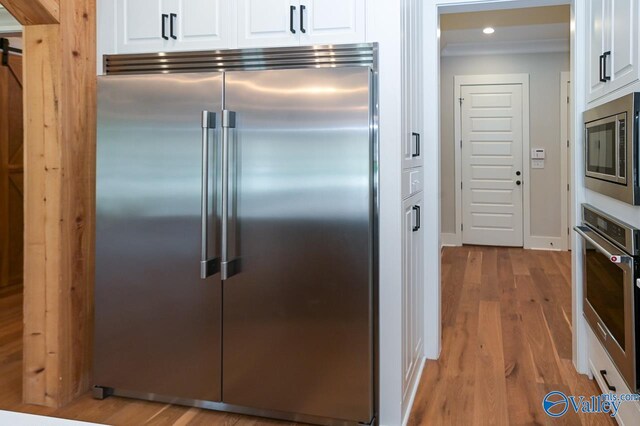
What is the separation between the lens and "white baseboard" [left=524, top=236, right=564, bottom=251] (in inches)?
268

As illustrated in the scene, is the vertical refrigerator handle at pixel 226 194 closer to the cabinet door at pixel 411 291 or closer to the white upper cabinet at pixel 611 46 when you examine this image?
the cabinet door at pixel 411 291

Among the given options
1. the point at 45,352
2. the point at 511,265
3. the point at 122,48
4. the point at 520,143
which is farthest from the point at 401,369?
the point at 520,143

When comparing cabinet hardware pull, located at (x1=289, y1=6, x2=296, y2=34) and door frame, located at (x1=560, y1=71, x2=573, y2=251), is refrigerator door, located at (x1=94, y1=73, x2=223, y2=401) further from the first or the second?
door frame, located at (x1=560, y1=71, x2=573, y2=251)

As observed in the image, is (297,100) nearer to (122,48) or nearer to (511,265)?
(122,48)

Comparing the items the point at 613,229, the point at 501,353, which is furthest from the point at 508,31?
the point at 613,229

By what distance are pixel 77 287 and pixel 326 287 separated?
1.29 m

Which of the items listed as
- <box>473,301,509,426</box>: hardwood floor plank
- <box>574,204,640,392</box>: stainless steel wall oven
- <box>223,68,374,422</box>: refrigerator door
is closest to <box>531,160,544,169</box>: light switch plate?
<box>473,301,509,426</box>: hardwood floor plank

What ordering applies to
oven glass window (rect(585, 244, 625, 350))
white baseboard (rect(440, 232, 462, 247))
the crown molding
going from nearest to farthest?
oven glass window (rect(585, 244, 625, 350)) → the crown molding → white baseboard (rect(440, 232, 462, 247))

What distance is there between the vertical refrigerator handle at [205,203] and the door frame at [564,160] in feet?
18.5

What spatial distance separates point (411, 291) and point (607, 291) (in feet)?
2.88

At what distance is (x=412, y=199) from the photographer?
2666mm

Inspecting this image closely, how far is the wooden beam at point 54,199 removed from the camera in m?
2.47

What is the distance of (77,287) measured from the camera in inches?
103

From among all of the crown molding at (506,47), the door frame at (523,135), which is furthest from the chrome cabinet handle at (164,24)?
the door frame at (523,135)
